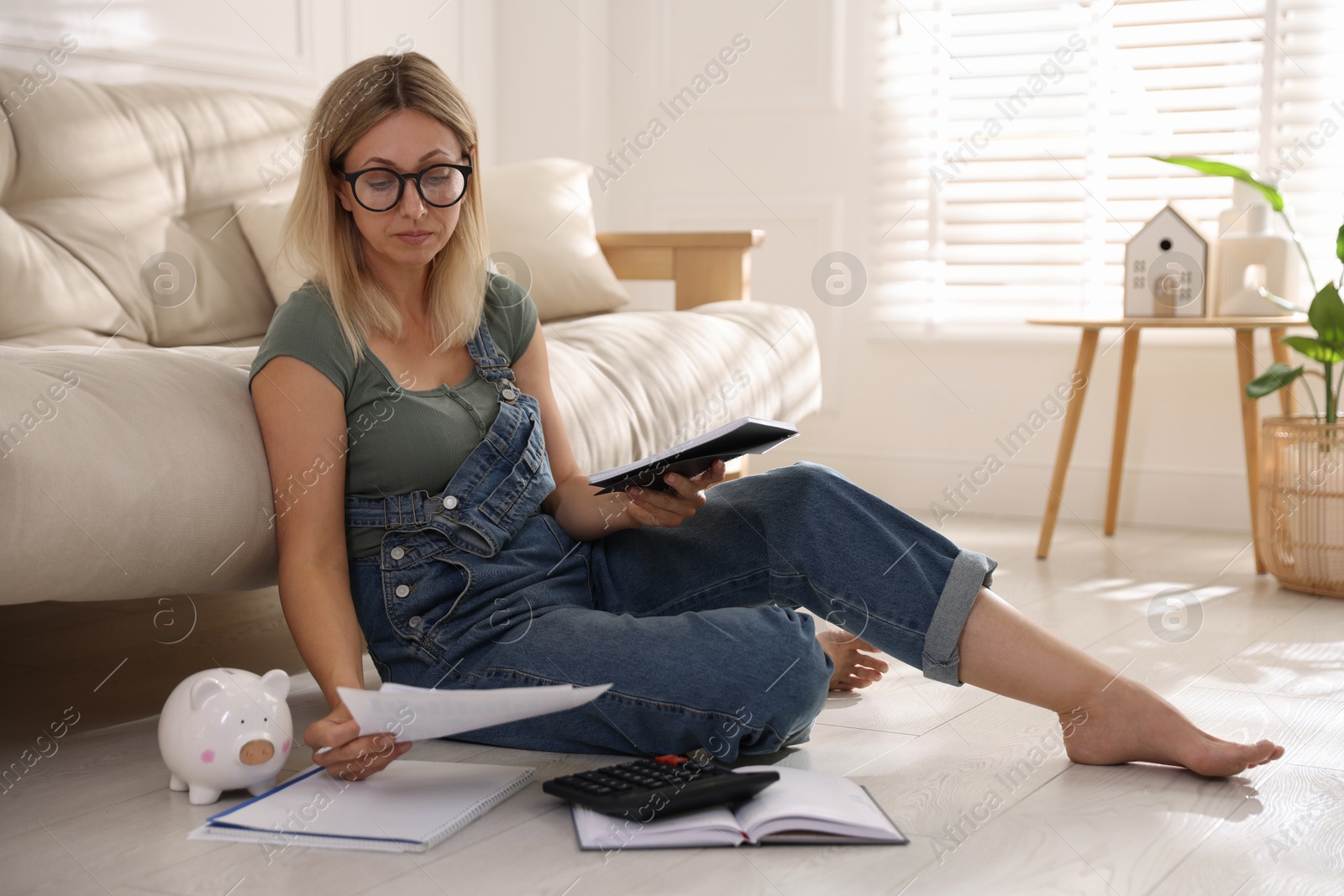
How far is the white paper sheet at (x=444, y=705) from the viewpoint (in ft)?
3.10

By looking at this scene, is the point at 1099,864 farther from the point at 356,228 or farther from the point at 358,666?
the point at 356,228

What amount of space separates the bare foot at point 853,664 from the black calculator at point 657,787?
400 mm

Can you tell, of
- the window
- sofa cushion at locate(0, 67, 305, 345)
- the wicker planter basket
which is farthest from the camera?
the window

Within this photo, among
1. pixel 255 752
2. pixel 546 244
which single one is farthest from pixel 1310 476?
pixel 255 752

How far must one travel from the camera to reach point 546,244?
2.28 meters

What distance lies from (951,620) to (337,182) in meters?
0.72

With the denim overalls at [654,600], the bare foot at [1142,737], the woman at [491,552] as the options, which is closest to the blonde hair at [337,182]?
the woman at [491,552]

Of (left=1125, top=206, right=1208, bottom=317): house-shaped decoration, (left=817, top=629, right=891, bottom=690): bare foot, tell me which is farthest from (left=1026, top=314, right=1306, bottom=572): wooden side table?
(left=817, top=629, right=891, bottom=690): bare foot

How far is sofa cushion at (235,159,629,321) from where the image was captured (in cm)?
226

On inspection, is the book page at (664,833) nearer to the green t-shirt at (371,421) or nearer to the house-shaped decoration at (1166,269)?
the green t-shirt at (371,421)

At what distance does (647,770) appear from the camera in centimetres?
107

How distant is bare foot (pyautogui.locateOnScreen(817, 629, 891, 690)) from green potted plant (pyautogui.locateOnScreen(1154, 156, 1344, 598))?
1.02m

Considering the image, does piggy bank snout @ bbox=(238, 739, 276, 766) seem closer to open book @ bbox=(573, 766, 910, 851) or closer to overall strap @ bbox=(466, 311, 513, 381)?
open book @ bbox=(573, 766, 910, 851)

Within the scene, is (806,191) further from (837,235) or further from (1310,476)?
(1310,476)
